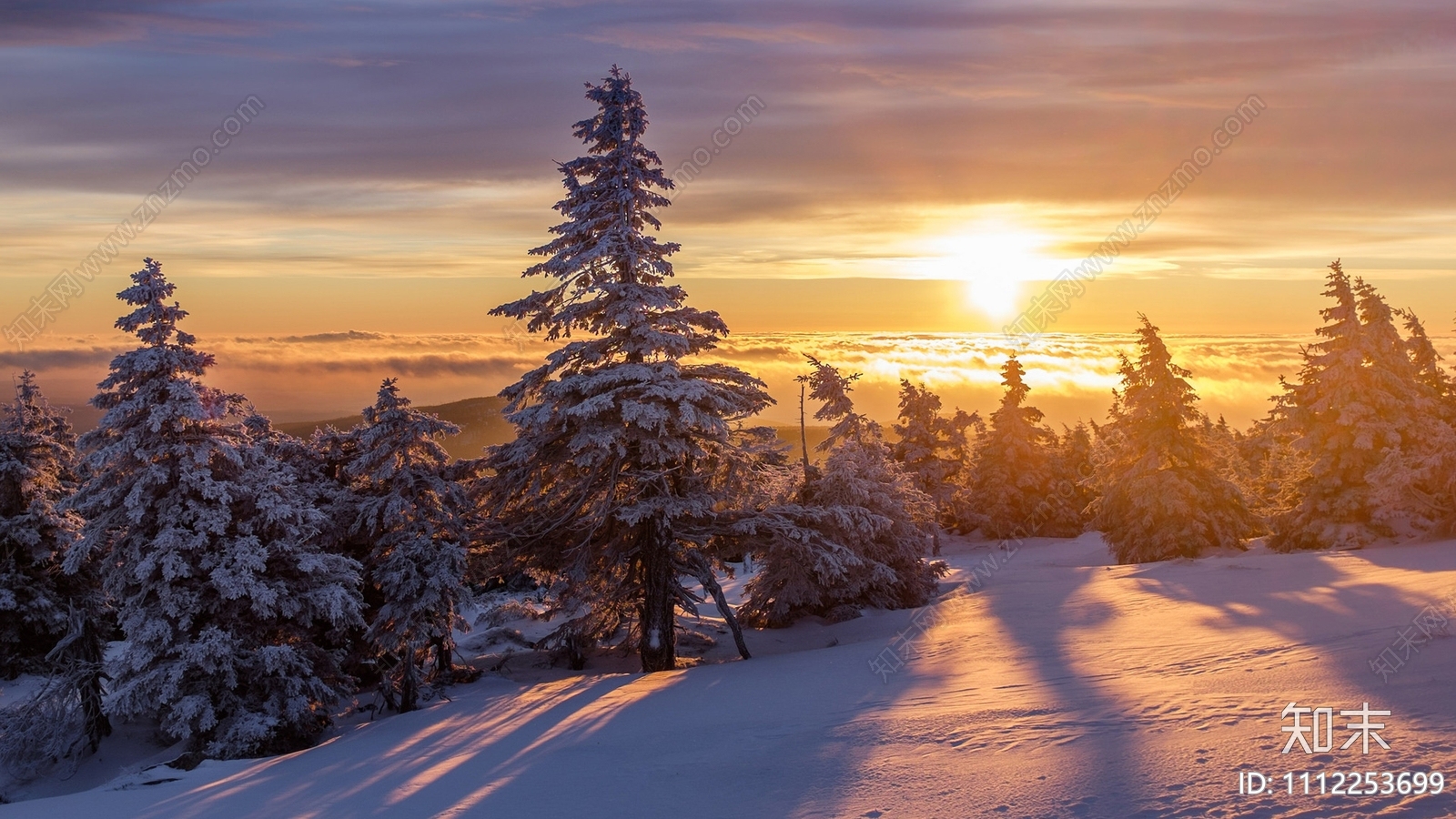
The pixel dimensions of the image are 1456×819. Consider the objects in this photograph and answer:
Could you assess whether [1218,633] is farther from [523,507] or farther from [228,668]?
[228,668]

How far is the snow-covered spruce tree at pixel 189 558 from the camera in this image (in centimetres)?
1859

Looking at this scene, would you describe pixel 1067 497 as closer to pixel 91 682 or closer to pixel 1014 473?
pixel 1014 473

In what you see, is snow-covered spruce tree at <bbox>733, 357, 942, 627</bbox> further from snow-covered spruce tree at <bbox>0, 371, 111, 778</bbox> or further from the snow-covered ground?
snow-covered spruce tree at <bbox>0, 371, 111, 778</bbox>

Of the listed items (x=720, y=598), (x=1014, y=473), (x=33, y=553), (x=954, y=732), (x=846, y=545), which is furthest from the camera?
(x=1014, y=473)

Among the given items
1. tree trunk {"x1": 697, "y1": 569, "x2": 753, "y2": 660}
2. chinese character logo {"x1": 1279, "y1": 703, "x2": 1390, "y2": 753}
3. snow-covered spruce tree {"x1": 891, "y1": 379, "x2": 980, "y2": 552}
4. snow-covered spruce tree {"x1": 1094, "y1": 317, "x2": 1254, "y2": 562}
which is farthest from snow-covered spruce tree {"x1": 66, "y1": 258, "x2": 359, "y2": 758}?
snow-covered spruce tree {"x1": 891, "y1": 379, "x2": 980, "y2": 552}

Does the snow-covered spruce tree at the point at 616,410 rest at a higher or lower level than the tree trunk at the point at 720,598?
higher

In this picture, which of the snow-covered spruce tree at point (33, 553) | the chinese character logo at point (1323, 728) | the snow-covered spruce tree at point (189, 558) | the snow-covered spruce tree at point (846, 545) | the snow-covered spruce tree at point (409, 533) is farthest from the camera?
the snow-covered spruce tree at point (33, 553)

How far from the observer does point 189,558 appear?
63.4 ft

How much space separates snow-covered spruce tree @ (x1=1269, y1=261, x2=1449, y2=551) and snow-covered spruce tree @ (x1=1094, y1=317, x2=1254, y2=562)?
13.5 ft

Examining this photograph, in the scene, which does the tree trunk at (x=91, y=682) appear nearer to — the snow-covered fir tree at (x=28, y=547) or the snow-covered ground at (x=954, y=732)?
the snow-covered ground at (x=954, y=732)

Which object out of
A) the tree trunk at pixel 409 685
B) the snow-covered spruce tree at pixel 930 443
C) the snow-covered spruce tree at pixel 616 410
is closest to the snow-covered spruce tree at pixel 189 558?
the tree trunk at pixel 409 685

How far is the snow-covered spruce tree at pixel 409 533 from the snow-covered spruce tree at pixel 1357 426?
28.0 metres

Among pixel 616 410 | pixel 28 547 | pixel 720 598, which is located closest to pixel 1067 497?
pixel 720 598

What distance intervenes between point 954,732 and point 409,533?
1491 centimetres
